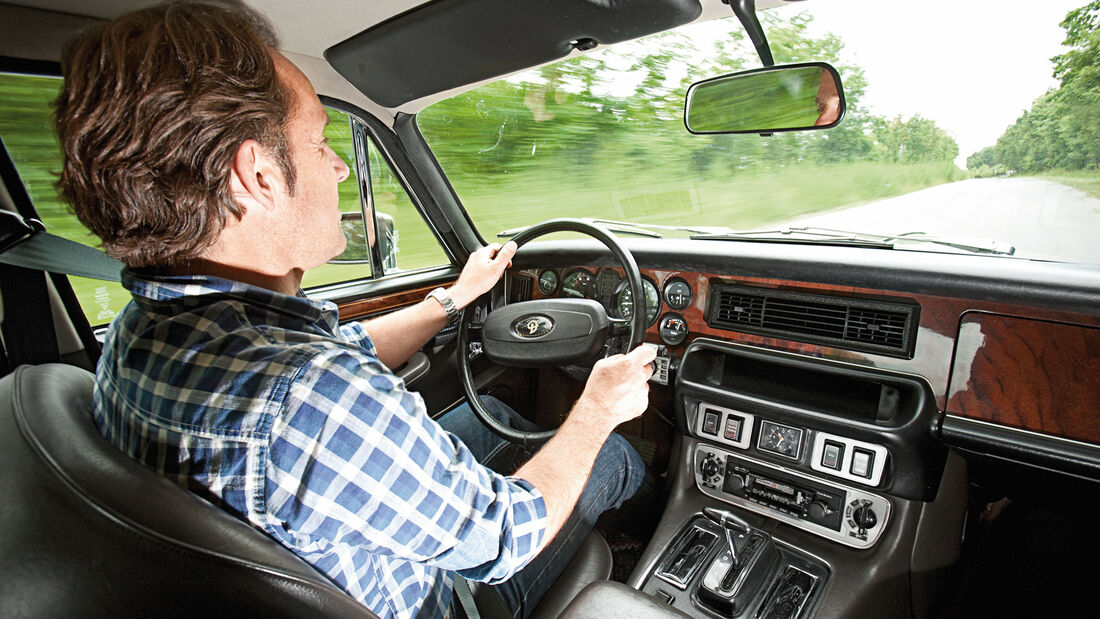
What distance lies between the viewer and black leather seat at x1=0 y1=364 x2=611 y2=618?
645 millimetres

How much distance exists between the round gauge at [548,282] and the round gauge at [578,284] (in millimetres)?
51

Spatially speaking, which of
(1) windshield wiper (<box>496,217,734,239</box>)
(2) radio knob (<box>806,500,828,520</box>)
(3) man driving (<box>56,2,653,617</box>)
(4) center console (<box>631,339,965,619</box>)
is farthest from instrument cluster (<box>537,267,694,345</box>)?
(3) man driving (<box>56,2,653,617</box>)

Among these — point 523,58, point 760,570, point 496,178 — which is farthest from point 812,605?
point 496,178

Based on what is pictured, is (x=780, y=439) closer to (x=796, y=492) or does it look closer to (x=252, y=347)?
(x=796, y=492)

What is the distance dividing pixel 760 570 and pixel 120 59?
2.07 metres

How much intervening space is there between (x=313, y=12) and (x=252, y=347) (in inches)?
55.0

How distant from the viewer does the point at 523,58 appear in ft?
6.84

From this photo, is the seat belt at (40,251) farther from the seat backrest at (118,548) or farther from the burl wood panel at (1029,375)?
the burl wood panel at (1029,375)

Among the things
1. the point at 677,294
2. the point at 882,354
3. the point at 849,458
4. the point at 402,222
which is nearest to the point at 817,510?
the point at 849,458

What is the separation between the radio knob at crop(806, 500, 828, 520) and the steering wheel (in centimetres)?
84

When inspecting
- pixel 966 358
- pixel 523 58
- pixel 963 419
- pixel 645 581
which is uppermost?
pixel 523 58

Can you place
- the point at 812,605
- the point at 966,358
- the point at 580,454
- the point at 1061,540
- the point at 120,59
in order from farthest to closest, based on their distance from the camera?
the point at 1061,540
the point at 812,605
the point at 966,358
the point at 580,454
the point at 120,59

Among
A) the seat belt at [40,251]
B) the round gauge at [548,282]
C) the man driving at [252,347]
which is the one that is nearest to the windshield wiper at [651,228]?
the round gauge at [548,282]

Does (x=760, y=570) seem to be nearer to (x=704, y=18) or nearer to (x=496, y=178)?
Result: (x=704, y=18)
